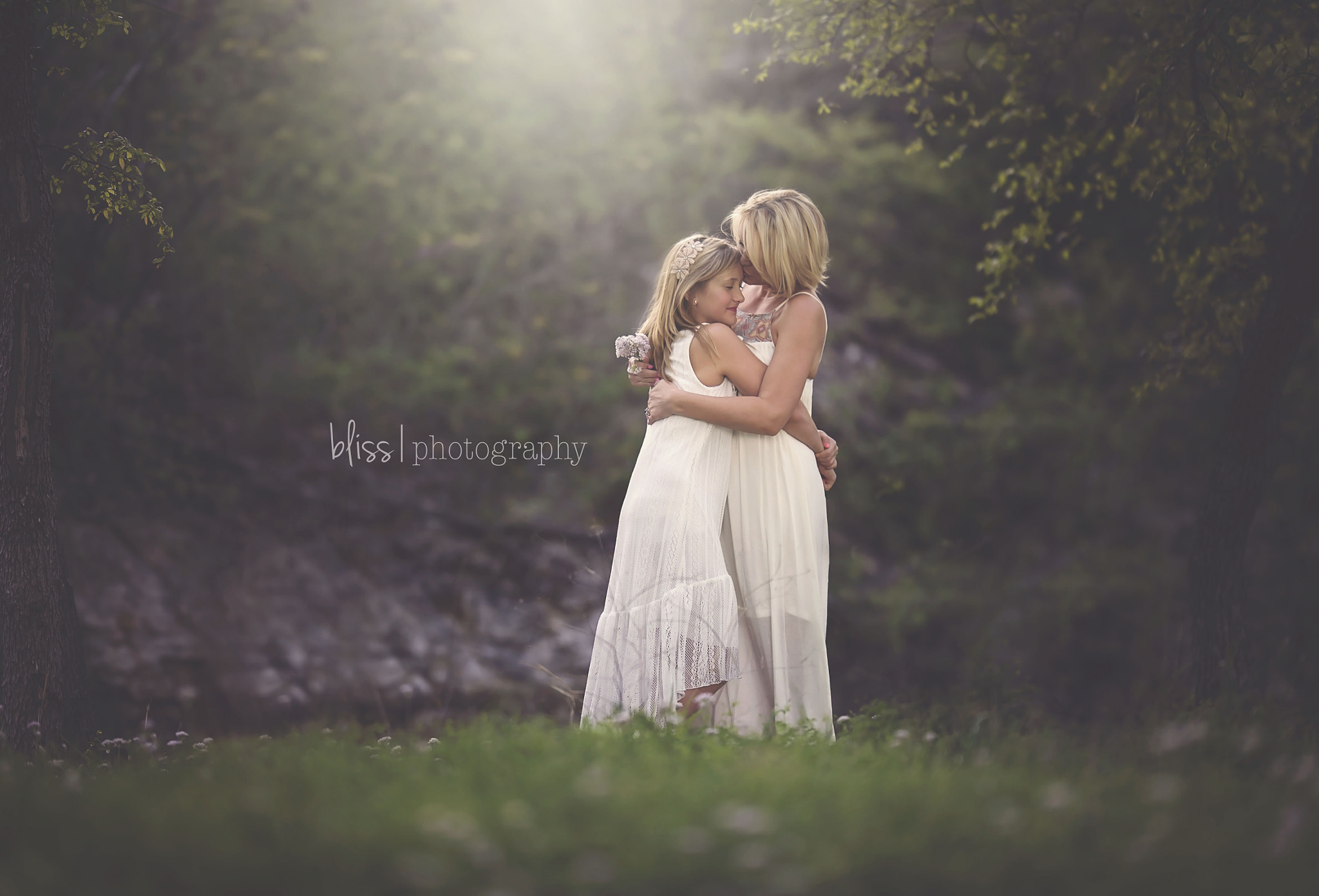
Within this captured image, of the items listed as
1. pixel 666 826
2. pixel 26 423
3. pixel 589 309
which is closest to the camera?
pixel 666 826

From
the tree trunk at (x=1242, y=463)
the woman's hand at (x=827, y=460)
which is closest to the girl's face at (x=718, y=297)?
the woman's hand at (x=827, y=460)

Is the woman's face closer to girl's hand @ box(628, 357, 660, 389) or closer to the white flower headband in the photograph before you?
the white flower headband

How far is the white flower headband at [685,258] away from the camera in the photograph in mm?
4645

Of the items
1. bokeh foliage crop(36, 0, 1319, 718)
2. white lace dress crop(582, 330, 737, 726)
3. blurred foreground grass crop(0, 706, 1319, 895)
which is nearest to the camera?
blurred foreground grass crop(0, 706, 1319, 895)

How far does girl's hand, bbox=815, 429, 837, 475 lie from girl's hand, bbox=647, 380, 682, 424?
84 cm

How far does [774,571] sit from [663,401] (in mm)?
928

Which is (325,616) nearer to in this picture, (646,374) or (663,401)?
(646,374)

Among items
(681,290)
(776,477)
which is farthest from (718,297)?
(776,477)

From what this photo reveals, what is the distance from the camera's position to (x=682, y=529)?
4559 mm

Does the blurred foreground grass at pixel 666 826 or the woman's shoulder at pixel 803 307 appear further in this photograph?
A: the woman's shoulder at pixel 803 307

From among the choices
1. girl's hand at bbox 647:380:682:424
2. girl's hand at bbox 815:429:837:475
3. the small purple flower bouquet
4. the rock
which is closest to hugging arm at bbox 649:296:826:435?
girl's hand at bbox 647:380:682:424

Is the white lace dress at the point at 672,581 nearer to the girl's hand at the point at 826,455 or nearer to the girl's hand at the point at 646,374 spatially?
the girl's hand at the point at 646,374

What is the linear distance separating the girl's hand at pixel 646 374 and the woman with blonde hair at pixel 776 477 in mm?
13

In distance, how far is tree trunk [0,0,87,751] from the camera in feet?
16.4
